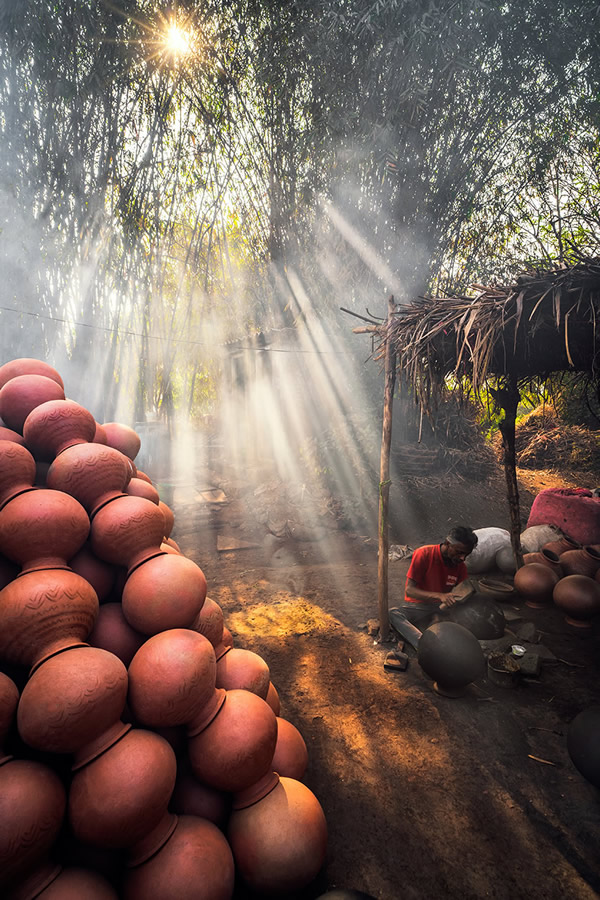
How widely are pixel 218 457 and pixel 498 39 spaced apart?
1485cm

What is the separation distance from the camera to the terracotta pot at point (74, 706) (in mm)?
1604

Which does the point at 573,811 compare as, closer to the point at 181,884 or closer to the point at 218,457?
the point at 181,884

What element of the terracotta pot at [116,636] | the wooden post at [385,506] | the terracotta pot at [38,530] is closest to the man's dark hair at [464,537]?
the wooden post at [385,506]

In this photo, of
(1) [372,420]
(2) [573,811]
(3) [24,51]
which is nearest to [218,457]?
(1) [372,420]

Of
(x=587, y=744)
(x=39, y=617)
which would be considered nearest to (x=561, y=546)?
(x=587, y=744)

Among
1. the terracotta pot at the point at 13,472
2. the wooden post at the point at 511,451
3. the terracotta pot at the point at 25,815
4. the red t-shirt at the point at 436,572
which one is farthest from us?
the wooden post at the point at 511,451

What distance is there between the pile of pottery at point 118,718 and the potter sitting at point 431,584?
2.47 m

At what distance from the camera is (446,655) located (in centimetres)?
345

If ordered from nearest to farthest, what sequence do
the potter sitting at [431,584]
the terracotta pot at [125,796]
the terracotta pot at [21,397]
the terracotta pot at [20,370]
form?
the terracotta pot at [125,796]
the terracotta pot at [21,397]
the terracotta pot at [20,370]
the potter sitting at [431,584]

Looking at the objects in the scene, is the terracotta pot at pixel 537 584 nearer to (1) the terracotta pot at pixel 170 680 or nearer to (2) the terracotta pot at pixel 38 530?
(1) the terracotta pot at pixel 170 680

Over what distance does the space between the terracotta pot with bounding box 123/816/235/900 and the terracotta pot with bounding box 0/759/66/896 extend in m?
0.43

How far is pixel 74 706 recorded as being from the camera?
1.63 metres

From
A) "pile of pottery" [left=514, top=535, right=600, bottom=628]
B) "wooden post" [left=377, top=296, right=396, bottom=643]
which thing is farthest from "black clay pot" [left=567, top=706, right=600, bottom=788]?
"pile of pottery" [left=514, top=535, right=600, bottom=628]

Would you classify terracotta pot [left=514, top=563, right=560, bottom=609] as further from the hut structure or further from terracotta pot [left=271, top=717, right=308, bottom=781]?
terracotta pot [left=271, top=717, right=308, bottom=781]
